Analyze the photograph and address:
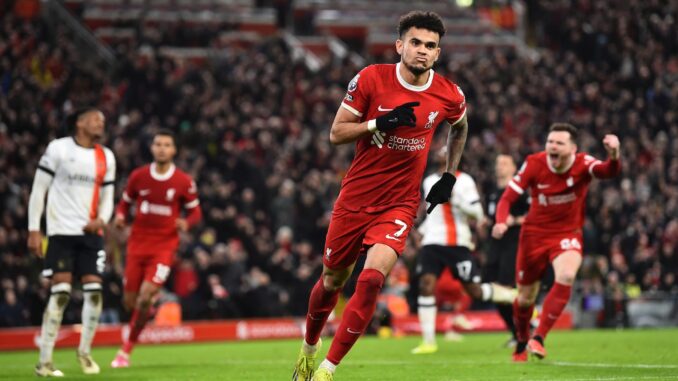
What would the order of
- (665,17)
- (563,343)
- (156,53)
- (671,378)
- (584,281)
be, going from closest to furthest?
(671,378)
(563,343)
(584,281)
(156,53)
(665,17)

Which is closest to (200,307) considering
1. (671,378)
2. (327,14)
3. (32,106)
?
(32,106)

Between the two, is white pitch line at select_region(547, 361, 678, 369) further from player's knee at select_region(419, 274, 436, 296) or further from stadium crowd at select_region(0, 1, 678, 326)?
stadium crowd at select_region(0, 1, 678, 326)

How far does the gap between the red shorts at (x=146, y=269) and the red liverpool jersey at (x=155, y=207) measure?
0.08 metres

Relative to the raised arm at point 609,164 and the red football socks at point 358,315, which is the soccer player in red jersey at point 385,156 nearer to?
the red football socks at point 358,315

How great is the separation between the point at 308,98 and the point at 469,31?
1320cm

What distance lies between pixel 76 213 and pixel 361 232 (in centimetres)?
473

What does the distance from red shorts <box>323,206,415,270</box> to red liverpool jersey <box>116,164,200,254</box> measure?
581 centimetres

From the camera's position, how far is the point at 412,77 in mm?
8906

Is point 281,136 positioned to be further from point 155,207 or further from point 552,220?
point 552,220

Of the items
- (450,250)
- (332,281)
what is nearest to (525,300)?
(450,250)

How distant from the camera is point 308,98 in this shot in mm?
30203

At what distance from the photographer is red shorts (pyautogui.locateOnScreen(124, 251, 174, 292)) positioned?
46.1 ft

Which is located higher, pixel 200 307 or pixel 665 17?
pixel 665 17

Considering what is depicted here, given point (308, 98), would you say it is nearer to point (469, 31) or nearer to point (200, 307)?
point (200, 307)
